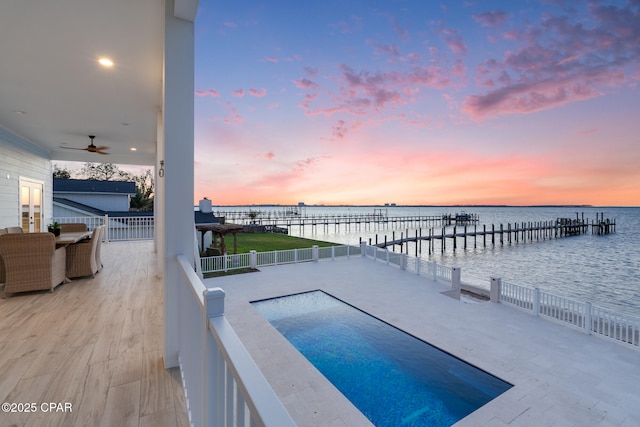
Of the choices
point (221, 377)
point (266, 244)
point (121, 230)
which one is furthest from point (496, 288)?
point (266, 244)

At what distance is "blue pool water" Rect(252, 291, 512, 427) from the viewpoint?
432cm

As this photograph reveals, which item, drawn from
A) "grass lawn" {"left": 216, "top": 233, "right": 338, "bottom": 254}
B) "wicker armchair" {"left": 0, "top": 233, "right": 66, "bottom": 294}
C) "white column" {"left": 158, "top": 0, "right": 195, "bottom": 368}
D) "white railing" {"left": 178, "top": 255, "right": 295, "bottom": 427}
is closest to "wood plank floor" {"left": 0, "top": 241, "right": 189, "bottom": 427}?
"wicker armchair" {"left": 0, "top": 233, "right": 66, "bottom": 294}

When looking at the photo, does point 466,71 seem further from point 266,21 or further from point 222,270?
point 222,270

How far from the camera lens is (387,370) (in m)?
5.22

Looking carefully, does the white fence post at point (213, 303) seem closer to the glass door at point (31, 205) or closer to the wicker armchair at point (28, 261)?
the wicker armchair at point (28, 261)

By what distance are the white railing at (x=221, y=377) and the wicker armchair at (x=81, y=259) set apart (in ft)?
15.8

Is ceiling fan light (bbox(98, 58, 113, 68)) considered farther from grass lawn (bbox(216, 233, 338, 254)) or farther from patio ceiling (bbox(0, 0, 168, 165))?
grass lawn (bbox(216, 233, 338, 254))

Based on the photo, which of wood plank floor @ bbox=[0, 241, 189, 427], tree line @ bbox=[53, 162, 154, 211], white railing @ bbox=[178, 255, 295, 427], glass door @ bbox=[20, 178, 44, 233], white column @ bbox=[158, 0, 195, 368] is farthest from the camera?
tree line @ bbox=[53, 162, 154, 211]

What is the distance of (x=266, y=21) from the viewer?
7488 millimetres

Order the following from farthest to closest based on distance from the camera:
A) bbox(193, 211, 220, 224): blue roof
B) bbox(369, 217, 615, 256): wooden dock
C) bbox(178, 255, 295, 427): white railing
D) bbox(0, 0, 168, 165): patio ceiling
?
bbox(369, 217, 615, 256): wooden dock, bbox(193, 211, 220, 224): blue roof, bbox(0, 0, 168, 165): patio ceiling, bbox(178, 255, 295, 427): white railing

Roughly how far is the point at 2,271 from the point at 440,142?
16925mm

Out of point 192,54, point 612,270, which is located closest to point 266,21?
point 192,54

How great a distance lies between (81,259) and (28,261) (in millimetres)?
1029

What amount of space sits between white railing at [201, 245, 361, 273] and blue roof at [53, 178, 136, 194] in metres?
9.56
